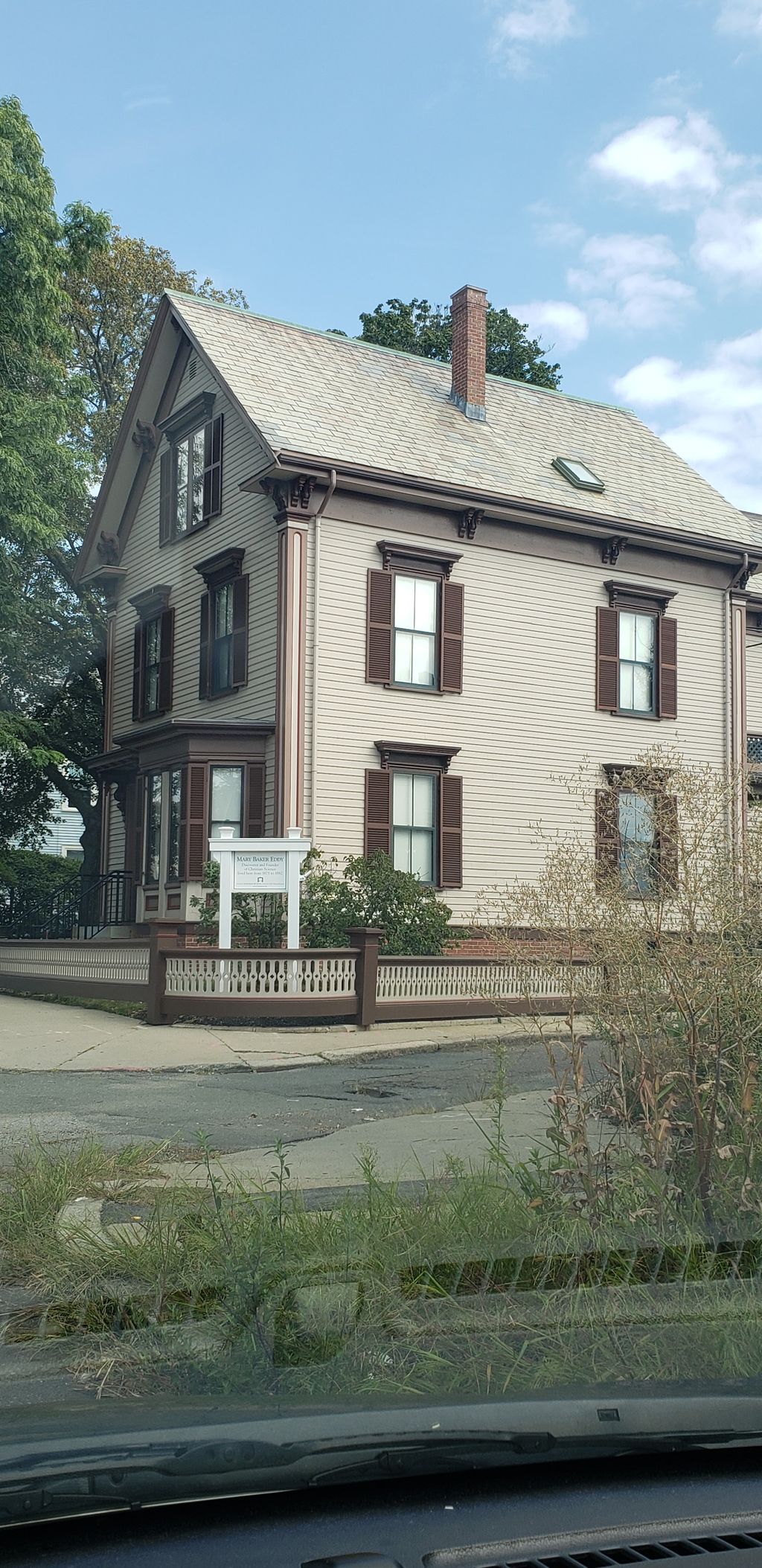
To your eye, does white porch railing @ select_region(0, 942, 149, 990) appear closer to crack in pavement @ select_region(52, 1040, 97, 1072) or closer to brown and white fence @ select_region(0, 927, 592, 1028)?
brown and white fence @ select_region(0, 927, 592, 1028)

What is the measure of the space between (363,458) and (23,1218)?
17.5 m

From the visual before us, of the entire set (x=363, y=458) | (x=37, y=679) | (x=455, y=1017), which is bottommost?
(x=455, y=1017)

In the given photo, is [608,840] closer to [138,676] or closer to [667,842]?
[667,842]

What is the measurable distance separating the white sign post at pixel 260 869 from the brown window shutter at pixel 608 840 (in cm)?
764

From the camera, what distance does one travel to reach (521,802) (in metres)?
23.3

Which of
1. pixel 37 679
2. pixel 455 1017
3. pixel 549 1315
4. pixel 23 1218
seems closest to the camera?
pixel 549 1315

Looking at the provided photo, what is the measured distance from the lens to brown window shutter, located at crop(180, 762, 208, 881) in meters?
21.5

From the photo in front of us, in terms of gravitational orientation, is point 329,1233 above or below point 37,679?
below

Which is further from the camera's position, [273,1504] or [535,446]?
[535,446]

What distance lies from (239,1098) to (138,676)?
55.7 feet

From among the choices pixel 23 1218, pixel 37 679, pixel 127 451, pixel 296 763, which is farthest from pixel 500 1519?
pixel 37 679

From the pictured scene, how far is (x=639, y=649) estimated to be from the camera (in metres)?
24.8

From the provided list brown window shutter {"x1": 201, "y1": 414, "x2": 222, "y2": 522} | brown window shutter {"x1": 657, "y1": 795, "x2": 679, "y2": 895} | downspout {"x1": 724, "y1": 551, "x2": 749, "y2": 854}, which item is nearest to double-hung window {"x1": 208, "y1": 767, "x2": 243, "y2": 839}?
brown window shutter {"x1": 201, "y1": 414, "x2": 222, "y2": 522}

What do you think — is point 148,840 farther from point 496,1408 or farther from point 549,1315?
point 496,1408
